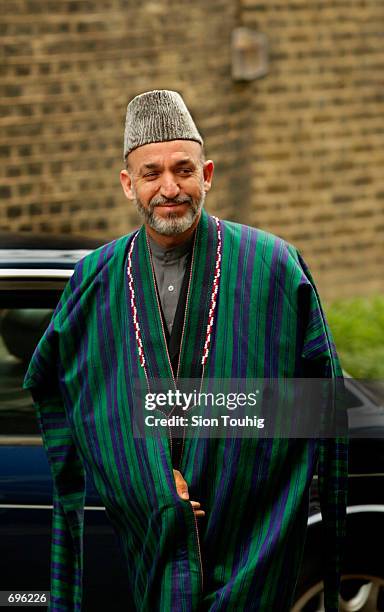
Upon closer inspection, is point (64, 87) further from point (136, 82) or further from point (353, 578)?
point (353, 578)

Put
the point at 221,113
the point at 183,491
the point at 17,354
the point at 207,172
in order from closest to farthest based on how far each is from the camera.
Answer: the point at 183,491 → the point at 207,172 → the point at 17,354 → the point at 221,113

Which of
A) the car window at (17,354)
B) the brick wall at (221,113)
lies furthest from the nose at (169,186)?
the brick wall at (221,113)

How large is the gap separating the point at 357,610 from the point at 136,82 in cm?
514

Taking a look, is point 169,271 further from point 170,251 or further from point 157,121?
point 157,121

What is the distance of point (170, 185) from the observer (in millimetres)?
3326

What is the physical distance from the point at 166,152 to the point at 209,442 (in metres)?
0.71

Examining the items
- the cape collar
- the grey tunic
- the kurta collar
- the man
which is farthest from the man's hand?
the kurta collar

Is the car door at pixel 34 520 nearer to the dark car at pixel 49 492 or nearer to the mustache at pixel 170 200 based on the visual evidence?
the dark car at pixel 49 492

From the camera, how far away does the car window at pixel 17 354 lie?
14.4 feet

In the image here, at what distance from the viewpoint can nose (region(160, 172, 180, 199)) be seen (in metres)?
3.32

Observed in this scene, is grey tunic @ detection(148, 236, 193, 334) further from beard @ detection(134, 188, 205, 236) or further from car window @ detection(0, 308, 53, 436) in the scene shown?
car window @ detection(0, 308, 53, 436)

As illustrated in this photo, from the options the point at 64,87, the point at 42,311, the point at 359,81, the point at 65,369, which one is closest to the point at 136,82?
the point at 64,87

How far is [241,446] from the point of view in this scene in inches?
131

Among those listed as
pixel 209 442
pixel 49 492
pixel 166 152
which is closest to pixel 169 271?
pixel 166 152
